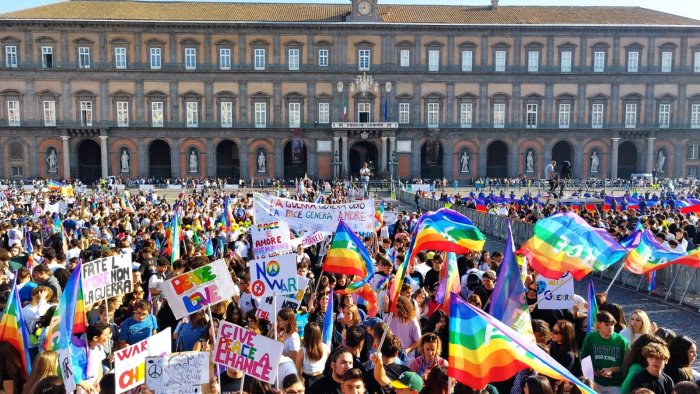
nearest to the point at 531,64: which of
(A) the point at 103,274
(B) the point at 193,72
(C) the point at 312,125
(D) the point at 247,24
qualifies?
(C) the point at 312,125

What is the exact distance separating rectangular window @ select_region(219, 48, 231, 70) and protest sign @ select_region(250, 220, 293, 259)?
47.1 meters

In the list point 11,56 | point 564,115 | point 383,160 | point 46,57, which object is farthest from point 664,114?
point 11,56

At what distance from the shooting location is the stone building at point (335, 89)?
54.4 m

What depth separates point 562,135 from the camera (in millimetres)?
57156

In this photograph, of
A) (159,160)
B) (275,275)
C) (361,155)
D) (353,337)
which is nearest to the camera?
(353,337)

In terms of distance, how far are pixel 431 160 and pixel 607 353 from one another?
5091 centimetres

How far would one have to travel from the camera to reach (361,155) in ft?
201

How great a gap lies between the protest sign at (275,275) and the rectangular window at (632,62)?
189 ft

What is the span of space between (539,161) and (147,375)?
55.8 meters

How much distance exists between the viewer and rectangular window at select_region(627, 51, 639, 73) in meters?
56.8

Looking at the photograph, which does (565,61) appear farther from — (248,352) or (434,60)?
(248,352)

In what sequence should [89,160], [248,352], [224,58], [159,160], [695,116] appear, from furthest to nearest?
1. [159,160]
2. [89,160]
3. [695,116]
4. [224,58]
5. [248,352]

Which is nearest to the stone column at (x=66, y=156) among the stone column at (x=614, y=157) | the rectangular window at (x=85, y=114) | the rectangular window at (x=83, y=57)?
the rectangular window at (x=85, y=114)

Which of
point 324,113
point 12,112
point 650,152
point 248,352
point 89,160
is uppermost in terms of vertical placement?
point 324,113
